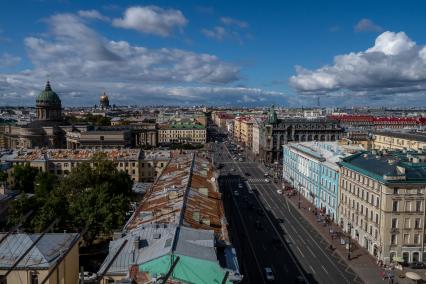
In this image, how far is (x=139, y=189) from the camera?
78438 mm

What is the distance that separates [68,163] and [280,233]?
2080 inches

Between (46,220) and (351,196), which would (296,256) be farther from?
(46,220)

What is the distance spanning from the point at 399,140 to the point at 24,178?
81.6 m

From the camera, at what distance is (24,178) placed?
76000mm

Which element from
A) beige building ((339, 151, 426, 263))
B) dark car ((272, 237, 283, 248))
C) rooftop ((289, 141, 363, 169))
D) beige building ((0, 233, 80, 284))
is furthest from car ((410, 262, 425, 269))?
beige building ((0, 233, 80, 284))

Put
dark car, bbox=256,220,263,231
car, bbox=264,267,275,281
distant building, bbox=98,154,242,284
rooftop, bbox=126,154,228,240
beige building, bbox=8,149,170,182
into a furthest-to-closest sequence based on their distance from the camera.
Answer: beige building, bbox=8,149,170,182 → dark car, bbox=256,220,263,231 → car, bbox=264,267,275,281 → rooftop, bbox=126,154,228,240 → distant building, bbox=98,154,242,284

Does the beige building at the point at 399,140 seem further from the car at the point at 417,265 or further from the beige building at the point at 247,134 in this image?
the beige building at the point at 247,134

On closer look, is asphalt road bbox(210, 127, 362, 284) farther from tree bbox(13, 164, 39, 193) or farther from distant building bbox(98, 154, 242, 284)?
tree bbox(13, 164, 39, 193)

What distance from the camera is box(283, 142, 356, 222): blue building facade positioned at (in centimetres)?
6569

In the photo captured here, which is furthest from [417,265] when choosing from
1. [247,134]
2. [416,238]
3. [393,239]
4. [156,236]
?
[247,134]

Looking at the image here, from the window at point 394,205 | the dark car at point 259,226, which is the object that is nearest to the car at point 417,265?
the window at point 394,205

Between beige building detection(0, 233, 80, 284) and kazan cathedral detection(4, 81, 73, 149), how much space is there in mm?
114296

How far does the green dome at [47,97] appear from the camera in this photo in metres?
152

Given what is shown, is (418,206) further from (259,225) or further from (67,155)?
(67,155)
